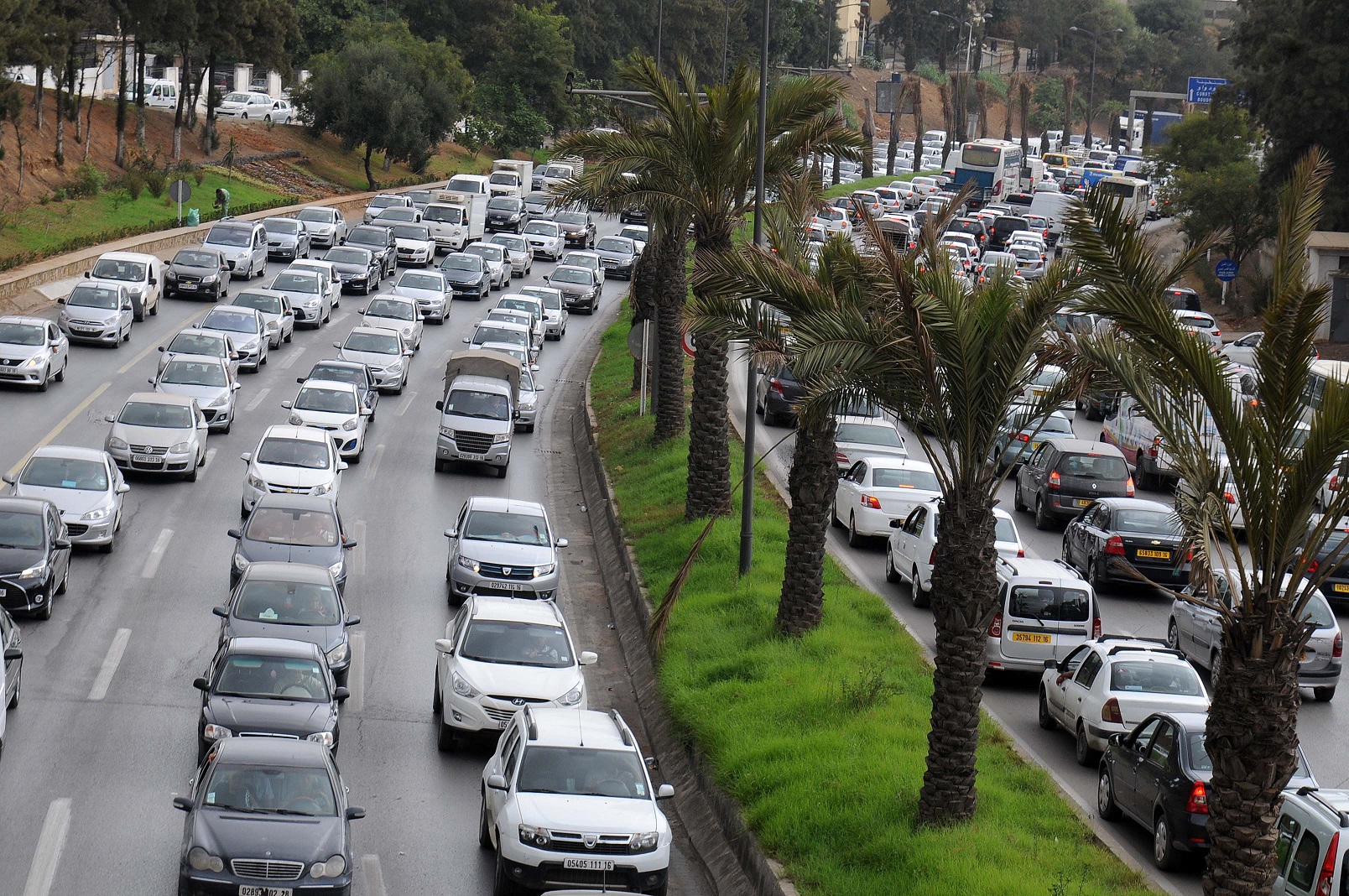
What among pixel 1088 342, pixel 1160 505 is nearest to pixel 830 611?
pixel 1160 505

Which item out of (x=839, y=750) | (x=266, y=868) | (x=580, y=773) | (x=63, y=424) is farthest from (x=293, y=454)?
(x=266, y=868)

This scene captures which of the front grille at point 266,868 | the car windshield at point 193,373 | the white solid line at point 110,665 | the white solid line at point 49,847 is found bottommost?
the white solid line at point 110,665

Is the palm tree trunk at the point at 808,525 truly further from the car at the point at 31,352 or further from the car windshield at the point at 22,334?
the car windshield at the point at 22,334

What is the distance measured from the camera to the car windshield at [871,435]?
3081 cm

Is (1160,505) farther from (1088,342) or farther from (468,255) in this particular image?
(468,255)

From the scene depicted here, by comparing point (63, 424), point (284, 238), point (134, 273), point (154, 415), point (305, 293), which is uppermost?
point (284, 238)

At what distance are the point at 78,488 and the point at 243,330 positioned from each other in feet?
47.2

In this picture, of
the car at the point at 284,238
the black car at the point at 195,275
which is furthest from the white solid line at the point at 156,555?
the car at the point at 284,238

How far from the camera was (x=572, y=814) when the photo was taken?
1367 centimetres

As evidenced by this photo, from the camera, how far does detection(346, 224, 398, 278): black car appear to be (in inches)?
2087

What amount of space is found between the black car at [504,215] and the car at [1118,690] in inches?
2074

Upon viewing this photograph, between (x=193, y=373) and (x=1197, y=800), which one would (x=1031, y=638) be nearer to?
(x=1197, y=800)

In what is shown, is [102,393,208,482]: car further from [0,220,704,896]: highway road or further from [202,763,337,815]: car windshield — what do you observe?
[202,763,337,815]: car windshield

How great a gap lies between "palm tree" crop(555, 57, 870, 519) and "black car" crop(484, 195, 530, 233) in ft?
137
